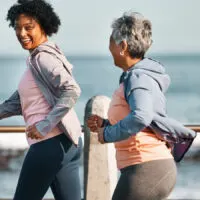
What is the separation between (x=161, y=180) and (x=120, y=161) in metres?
0.17

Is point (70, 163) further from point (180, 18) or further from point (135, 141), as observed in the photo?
point (180, 18)

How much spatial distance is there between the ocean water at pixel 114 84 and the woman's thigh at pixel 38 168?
13.2 metres

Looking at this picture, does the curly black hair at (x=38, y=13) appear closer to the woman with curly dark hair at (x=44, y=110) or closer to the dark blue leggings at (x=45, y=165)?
the woman with curly dark hair at (x=44, y=110)

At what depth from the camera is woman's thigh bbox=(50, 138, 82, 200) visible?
405 centimetres

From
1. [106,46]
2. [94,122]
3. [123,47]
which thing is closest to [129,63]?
[123,47]

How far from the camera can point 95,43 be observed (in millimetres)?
46438

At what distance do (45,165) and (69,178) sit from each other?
188mm

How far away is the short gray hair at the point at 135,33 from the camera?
355cm

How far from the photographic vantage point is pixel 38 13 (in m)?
4.10

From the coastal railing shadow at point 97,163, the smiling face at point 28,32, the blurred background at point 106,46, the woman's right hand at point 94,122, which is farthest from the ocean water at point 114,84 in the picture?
the woman's right hand at point 94,122

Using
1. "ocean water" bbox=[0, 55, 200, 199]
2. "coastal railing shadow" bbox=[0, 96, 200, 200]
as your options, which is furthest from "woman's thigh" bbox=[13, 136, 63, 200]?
"ocean water" bbox=[0, 55, 200, 199]

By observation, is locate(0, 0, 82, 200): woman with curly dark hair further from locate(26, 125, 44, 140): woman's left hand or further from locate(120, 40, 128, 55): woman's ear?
locate(120, 40, 128, 55): woman's ear

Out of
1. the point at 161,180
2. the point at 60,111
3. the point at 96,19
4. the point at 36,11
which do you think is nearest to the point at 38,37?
the point at 36,11

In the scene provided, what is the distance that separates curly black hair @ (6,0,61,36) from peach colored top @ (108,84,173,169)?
71 cm
